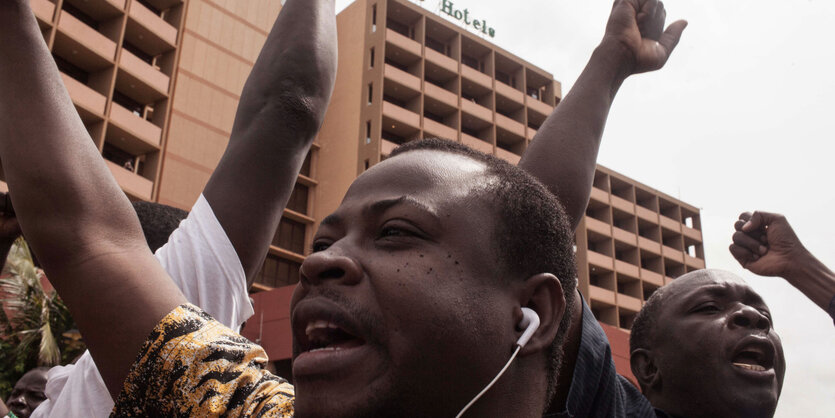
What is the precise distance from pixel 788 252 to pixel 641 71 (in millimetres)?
1126

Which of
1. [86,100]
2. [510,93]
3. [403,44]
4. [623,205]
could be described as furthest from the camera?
[623,205]

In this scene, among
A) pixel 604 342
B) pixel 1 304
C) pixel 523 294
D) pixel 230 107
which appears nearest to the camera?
pixel 523 294

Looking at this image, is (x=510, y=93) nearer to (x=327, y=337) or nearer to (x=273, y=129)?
(x=273, y=129)

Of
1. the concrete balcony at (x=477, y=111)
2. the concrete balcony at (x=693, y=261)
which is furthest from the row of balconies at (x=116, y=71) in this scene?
the concrete balcony at (x=693, y=261)

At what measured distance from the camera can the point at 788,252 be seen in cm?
279

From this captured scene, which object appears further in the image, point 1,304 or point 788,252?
point 1,304

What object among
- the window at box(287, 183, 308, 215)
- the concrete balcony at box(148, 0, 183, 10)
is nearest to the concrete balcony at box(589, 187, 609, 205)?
the window at box(287, 183, 308, 215)

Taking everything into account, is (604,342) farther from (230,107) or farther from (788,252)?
(230,107)

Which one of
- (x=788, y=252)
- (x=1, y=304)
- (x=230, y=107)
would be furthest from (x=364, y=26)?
(x=788, y=252)

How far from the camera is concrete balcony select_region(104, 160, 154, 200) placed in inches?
912

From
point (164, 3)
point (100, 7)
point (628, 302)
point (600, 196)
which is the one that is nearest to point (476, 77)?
point (600, 196)

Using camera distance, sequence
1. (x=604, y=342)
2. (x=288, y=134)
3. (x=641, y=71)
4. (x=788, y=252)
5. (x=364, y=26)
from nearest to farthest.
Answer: (x=604, y=342)
(x=288, y=134)
(x=641, y=71)
(x=788, y=252)
(x=364, y=26)

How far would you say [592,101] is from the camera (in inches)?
84.7

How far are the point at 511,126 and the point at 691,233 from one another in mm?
19039
